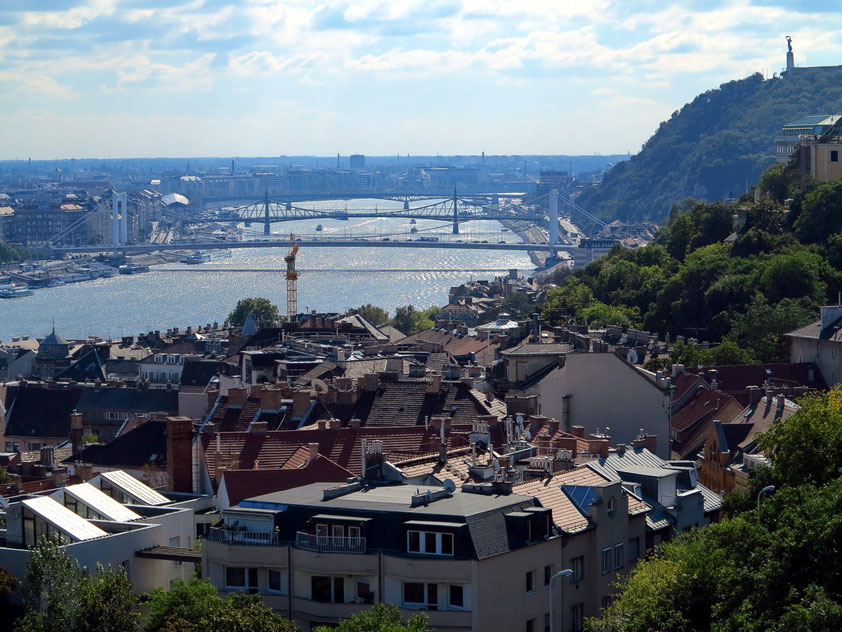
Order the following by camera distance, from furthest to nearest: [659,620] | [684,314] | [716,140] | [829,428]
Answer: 1. [716,140]
2. [684,314]
3. [829,428]
4. [659,620]

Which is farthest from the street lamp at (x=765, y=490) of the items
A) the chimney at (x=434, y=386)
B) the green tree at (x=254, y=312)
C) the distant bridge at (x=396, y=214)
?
the distant bridge at (x=396, y=214)

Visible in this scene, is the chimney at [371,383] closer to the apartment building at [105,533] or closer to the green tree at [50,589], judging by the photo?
the apartment building at [105,533]

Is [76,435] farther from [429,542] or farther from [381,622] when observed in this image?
[381,622]

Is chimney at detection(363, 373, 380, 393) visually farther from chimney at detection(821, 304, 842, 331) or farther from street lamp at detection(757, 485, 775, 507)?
street lamp at detection(757, 485, 775, 507)

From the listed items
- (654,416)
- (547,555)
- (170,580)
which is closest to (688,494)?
(547,555)

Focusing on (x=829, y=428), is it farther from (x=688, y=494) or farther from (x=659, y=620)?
(x=659, y=620)
